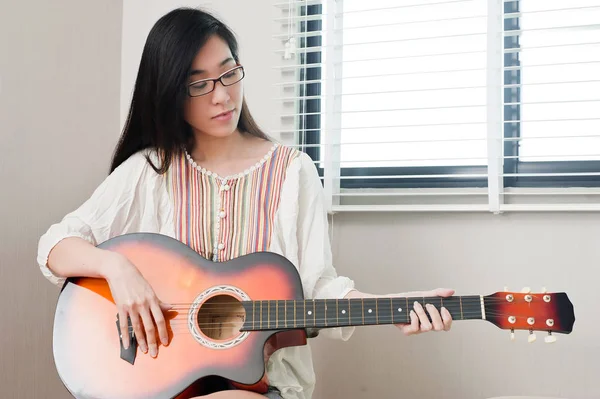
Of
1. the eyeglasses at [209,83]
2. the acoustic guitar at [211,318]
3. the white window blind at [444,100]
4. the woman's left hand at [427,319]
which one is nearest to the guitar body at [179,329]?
the acoustic guitar at [211,318]

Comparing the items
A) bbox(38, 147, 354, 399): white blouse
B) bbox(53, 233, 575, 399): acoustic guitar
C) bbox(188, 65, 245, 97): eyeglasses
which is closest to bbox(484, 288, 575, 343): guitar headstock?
bbox(53, 233, 575, 399): acoustic guitar

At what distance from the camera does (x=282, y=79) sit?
2.10 metres

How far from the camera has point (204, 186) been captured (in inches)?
64.5

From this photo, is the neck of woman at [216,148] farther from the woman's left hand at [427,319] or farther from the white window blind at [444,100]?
the woman's left hand at [427,319]

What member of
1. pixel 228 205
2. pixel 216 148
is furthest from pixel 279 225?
pixel 216 148

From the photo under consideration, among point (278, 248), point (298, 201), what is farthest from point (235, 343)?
point (298, 201)

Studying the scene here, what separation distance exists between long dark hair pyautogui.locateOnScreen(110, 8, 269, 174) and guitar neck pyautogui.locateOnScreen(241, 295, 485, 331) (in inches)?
19.9

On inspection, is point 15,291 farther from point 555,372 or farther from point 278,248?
point 555,372

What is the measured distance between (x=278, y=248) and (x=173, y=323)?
311mm

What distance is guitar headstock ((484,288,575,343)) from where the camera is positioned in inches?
48.9

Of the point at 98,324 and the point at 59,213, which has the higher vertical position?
the point at 59,213

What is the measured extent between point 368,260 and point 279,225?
47 cm

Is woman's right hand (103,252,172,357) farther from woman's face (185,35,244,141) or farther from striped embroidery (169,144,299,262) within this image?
woman's face (185,35,244,141)

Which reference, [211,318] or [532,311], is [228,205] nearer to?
[211,318]
